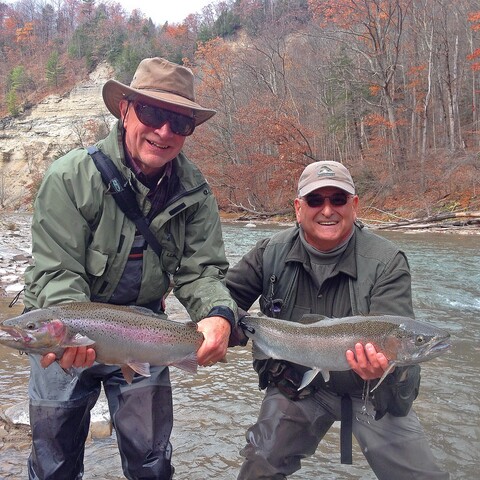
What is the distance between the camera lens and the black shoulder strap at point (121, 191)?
9.37 ft

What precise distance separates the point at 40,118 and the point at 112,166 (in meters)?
61.5

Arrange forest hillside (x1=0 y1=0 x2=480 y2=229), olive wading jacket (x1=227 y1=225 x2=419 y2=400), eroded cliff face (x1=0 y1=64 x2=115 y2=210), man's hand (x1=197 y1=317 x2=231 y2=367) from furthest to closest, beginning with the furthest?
eroded cliff face (x1=0 y1=64 x2=115 y2=210) → forest hillside (x1=0 y1=0 x2=480 y2=229) → olive wading jacket (x1=227 y1=225 x2=419 y2=400) → man's hand (x1=197 y1=317 x2=231 y2=367)

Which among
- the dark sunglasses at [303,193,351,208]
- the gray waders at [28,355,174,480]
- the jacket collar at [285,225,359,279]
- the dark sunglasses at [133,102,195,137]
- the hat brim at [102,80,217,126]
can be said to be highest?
the hat brim at [102,80,217,126]

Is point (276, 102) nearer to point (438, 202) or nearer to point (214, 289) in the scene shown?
point (438, 202)

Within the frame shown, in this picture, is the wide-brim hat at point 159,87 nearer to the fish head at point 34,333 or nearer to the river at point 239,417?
the fish head at point 34,333

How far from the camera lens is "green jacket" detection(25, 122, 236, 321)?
9.00 ft

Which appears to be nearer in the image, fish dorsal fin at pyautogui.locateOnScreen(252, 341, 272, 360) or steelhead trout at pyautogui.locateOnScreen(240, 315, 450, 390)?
steelhead trout at pyautogui.locateOnScreen(240, 315, 450, 390)

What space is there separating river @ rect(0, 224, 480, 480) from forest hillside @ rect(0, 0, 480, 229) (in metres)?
16.0

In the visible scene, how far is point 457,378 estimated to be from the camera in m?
5.31

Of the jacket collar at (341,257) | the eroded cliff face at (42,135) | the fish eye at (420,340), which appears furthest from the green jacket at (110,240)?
the eroded cliff face at (42,135)

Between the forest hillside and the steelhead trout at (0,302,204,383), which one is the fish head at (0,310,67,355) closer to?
the steelhead trout at (0,302,204,383)

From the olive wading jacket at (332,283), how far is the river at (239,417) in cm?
82

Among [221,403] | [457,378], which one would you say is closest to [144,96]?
[221,403]

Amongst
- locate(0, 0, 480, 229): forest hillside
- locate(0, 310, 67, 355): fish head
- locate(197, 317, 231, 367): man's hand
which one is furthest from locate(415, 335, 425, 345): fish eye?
locate(0, 0, 480, 229): forest hillside
